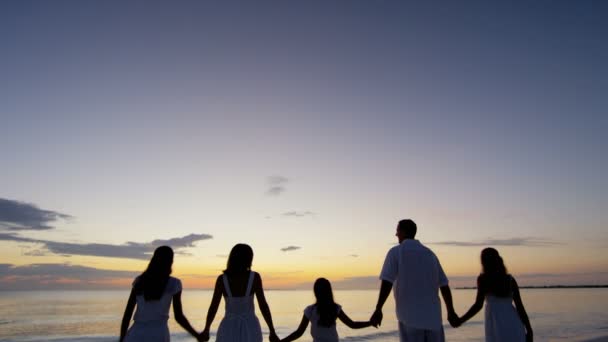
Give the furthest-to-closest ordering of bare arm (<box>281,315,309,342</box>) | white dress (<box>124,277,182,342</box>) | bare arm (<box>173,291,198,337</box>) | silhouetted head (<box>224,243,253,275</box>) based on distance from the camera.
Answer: bare arm (<box>281,315,309,342</box>) → silhouetted head (<box>224,243,253,275</box>) → bare arm (<box>173,291,198,337</box>) → white dress (<box>124,277,182,342</box>)

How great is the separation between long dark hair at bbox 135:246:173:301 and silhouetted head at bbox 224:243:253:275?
814 mm

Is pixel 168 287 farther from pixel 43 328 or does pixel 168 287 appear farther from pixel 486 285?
pixel 43 328

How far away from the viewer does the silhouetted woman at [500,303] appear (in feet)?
21.2

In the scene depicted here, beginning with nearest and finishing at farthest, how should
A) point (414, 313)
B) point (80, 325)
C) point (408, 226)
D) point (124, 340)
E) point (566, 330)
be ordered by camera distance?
point (124, 340) → point (414, 313) → point (408, 226) → point (566, 330) → point (80, 325)

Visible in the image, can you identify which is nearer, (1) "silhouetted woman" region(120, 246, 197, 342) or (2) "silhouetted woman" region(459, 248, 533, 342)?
(1) "silhouetted woman" region(120, 246, 197, 342)

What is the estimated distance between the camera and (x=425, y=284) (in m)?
5.88

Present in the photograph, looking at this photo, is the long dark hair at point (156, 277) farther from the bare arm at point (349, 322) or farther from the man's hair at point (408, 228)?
the man's hair at point (408, 228)

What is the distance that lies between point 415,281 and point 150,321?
11.4ft

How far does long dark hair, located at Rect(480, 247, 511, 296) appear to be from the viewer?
657 centimetres

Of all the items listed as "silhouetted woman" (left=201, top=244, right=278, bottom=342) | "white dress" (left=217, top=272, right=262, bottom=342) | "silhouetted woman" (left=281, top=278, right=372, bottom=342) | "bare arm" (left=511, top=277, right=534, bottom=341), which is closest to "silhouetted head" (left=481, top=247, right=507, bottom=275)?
"bare arm" (left=511, top=277, right=534, bottom=341)

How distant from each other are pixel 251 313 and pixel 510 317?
3.86 m

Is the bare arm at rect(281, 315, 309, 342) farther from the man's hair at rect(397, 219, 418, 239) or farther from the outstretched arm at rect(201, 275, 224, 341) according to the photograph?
the man's hair at rect(397, 219, 418, 239)

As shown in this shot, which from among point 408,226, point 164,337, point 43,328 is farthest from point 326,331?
point 43,328

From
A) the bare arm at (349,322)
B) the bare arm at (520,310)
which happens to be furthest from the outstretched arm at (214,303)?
the bare arm at (520,310)
